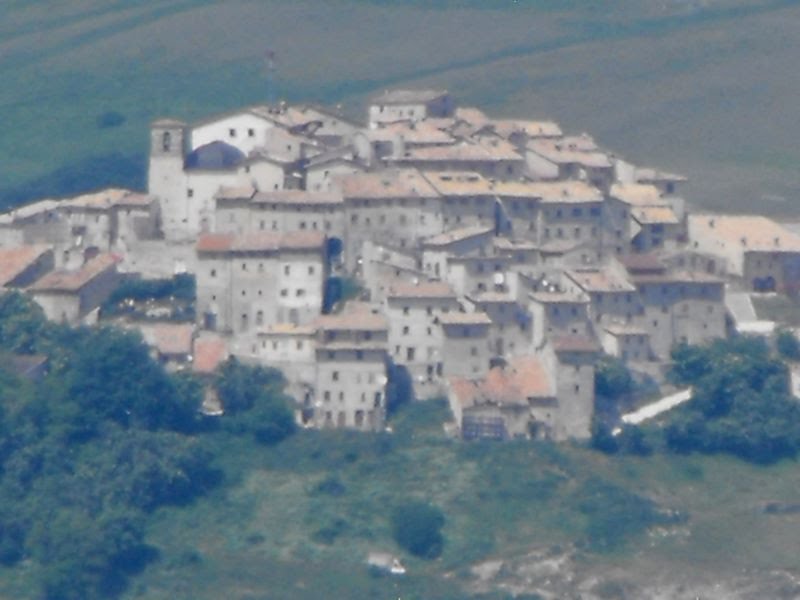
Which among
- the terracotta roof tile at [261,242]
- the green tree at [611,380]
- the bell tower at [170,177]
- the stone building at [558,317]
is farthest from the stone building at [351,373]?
the bell tower at [170,177]

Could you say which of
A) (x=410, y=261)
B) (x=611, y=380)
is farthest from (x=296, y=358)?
(x=611, y=380)

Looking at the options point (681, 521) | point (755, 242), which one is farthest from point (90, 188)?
point (681, 521)

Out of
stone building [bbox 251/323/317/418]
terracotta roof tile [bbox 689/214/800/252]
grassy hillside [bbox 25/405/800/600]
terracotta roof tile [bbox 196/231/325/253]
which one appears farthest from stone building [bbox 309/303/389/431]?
terracotta roof tile [bbox 689/214/800/252]

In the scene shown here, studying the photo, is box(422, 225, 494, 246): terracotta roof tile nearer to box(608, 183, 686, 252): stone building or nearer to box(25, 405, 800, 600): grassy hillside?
box(608, 183, 686, 252): stone building

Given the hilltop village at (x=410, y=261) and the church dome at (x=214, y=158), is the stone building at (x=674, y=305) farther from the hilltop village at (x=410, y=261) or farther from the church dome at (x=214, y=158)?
the church dome at (x=214, y=158)

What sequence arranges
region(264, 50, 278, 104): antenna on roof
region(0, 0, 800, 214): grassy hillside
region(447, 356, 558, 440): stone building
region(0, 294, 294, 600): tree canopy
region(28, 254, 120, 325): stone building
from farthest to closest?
region(264, 50, 278, 104): antenna on roof → region(0, 0, 800, 214): grassy hillside → region(28, 254, 120, 325): stone building → region(447, 356, 558, 440): stone building → region(0, 294, 294, 600): tree canopy

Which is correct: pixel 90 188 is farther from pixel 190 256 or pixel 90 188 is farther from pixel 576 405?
pixel 576 405

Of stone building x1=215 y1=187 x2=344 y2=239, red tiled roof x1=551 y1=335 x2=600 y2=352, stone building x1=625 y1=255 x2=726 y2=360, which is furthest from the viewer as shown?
stone building x1=215 y1=187 x2=344 y2=239
